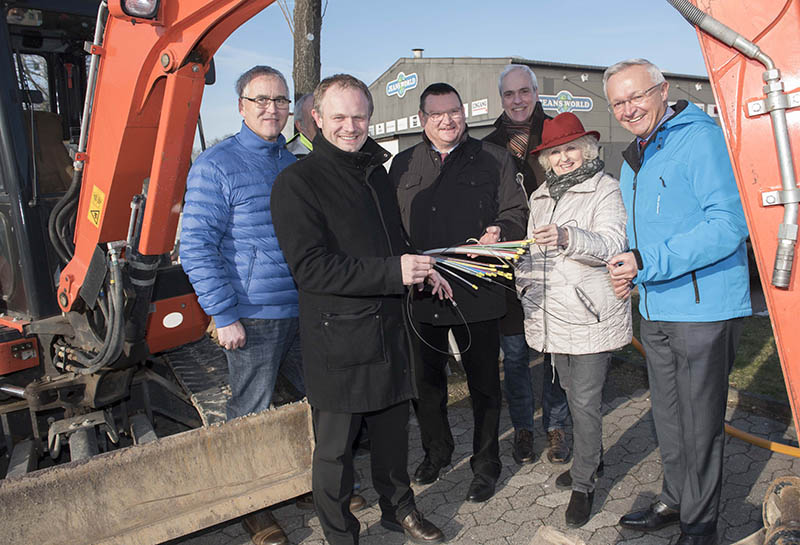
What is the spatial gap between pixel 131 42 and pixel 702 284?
2.83 m

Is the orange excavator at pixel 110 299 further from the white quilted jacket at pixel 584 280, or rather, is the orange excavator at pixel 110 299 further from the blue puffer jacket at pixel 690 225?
the blue puffer jacket at pixel 690 225

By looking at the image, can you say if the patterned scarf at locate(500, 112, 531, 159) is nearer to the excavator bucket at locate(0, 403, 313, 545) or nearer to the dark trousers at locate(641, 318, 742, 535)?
the dark trousers at locate(641, 318, 742, 535)

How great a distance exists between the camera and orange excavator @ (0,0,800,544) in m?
1.92

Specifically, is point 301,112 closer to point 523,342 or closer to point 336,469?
point 523,342

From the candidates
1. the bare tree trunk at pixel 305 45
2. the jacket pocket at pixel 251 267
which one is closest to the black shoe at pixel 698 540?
the jacket pocket at pixel 251 267

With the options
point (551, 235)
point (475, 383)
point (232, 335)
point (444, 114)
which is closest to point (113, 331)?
point (232, 335)

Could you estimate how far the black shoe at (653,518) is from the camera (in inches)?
124

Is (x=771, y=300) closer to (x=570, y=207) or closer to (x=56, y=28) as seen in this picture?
(x=570, y=207)

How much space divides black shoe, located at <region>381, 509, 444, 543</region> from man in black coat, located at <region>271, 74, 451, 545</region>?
0.38 meters

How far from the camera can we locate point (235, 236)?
3.00 metres

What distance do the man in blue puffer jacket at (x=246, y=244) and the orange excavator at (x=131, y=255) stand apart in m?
0.22

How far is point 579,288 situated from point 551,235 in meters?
0.46

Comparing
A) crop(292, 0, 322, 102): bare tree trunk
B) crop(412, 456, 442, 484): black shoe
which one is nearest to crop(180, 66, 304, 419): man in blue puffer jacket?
crop(412, 456, 442, 484): black shoe

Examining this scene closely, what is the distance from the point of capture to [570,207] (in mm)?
3150
